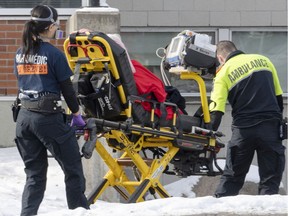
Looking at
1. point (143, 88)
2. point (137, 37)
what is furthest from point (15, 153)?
point (143, 88)

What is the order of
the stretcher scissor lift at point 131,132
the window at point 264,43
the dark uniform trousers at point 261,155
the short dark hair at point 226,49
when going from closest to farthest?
the stretcher scissor lift at point 131,132 → the dark uniform trousers at point 261,155 → the short dark hair at point 226,49 → the window at point 264,43

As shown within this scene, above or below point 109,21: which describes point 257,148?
below

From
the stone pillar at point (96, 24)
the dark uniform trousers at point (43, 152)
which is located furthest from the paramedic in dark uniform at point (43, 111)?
the stone pillar at point (96, 24)

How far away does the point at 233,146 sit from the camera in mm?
8844

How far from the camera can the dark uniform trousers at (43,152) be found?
24.8ft

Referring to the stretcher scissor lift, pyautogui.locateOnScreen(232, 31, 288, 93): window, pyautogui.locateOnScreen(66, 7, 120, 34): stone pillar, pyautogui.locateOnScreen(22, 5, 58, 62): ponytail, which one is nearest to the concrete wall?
pyautogui.locateOnScreen(232, 31, 288, 93): window

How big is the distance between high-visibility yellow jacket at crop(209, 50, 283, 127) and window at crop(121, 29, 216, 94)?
3438mm

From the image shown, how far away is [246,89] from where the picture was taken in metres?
8.77

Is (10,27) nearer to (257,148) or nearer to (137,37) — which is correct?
(137,37)

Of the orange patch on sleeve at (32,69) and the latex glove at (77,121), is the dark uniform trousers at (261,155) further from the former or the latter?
the orange patch on sleeve at (32,69)

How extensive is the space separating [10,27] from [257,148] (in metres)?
3.97

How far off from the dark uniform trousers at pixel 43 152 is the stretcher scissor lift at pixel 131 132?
283 millimetres

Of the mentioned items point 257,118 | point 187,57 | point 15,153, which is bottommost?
point 15,153

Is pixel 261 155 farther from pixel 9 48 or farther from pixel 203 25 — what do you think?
pixel 9 48
